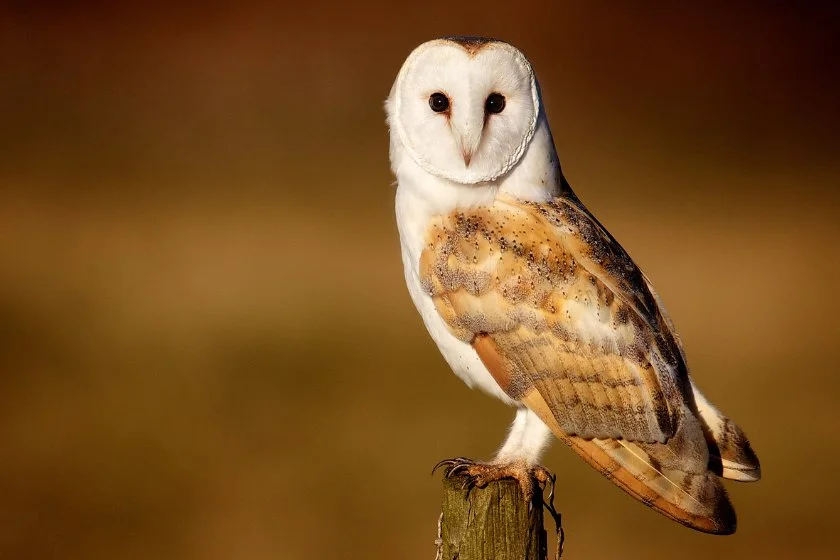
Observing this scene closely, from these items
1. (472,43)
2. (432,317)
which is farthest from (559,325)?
(472,43)

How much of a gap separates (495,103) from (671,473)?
3.88 feet

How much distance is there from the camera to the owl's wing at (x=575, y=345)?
3123 millimetres

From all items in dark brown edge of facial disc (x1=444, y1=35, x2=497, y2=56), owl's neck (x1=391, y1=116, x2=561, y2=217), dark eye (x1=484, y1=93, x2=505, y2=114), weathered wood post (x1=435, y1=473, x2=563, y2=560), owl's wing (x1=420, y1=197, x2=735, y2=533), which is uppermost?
dark brown edge of facial disc (x1=444, y1=35, x2=497, y2=56)

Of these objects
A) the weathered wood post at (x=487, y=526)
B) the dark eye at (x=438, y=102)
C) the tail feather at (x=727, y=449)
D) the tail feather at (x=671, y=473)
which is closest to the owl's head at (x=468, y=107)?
the dark eye at (x=438, y=102)

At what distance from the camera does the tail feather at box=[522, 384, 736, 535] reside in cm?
309

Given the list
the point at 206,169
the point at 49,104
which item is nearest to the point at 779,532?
the point at 206,169

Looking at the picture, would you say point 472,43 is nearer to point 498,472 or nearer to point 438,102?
point 438,102

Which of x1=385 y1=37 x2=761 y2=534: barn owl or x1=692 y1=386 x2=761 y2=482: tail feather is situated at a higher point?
x1=385 y1=37 x2=761 y2=534: barn owl

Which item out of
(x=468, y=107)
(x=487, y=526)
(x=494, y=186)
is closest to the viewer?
(x=487, y=526)

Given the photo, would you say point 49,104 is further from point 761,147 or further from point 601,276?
point 601,276

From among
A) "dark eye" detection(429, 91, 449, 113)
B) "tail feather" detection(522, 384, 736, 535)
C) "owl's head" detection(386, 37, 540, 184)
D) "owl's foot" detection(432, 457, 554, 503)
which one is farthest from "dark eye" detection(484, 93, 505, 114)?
"owl's foot" detection(432, 457, 554, 503)

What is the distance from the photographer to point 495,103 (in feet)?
10.4

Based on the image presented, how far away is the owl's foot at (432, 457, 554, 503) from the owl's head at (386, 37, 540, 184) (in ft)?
2.76

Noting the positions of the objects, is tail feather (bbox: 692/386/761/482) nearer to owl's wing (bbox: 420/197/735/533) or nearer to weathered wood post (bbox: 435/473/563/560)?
owl's wing (bbox: 420/197/735/533)
